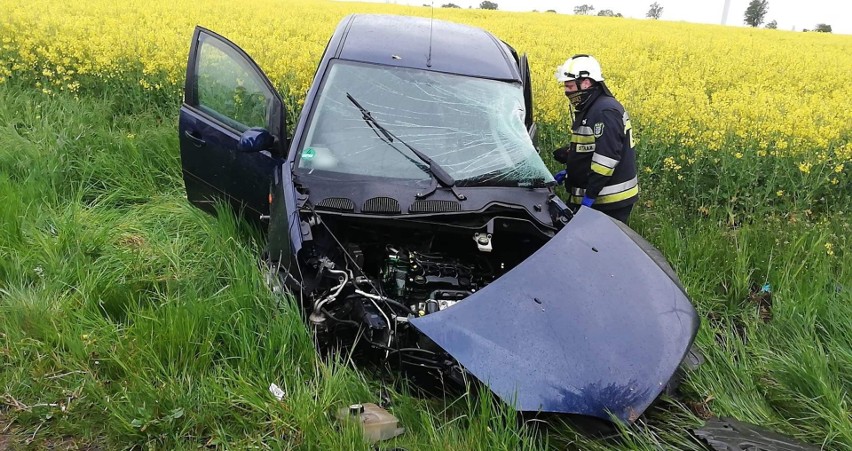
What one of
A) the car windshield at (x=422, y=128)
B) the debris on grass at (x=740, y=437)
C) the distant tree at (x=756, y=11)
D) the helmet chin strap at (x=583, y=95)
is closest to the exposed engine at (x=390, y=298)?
the car windshield at (x=422, y=128)

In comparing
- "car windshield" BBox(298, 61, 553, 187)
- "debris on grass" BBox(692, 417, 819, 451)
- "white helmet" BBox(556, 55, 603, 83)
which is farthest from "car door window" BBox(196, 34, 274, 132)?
"debris on grass" BBox(692, 417, 819, 451)

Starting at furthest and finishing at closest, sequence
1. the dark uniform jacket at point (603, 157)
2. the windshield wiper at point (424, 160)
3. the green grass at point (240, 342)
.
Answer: the dark uniform jacket at point (603, 157) → the windshield wiper at point (424, 160) → the green grass at point (240, 342)

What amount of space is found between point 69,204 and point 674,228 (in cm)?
414

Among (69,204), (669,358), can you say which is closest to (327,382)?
(669,358)

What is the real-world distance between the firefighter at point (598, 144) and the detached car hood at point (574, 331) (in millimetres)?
1355

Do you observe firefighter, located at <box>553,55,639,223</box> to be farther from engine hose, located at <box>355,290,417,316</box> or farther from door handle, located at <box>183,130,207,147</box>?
door handle, located at <box>183,130,207,147</box>

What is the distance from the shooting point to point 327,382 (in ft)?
8.27

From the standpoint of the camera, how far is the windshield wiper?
3.01m

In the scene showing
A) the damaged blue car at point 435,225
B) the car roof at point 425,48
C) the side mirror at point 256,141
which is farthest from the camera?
the car roof at point 425,48

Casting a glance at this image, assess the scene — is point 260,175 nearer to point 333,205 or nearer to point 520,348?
point 333,205

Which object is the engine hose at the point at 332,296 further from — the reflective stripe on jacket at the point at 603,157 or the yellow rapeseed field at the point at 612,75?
the yellow rapeseed field at the point at 612,75

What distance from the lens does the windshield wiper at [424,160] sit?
3.01 meters

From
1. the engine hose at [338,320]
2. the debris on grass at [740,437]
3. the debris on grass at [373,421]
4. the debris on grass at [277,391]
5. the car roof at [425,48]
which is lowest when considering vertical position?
the debris on grass at [277,391]

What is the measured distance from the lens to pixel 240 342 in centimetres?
281
